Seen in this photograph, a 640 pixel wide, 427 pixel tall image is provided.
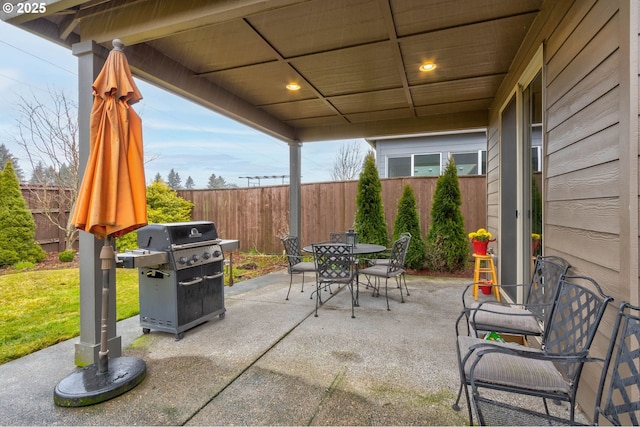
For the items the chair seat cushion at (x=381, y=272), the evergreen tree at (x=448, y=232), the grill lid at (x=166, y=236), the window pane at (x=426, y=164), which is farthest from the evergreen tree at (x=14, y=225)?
the window pane at (x=426, y=164)

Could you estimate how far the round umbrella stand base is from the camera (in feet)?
6.21

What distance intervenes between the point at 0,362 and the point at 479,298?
16.0 ft

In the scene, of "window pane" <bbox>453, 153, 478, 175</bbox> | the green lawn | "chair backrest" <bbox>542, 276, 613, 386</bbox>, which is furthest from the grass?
"window pane" <bbox>453, 153, 478, 175</bbox>

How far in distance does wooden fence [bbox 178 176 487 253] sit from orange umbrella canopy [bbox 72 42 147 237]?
532 cm

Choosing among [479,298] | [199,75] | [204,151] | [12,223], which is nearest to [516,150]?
[479,298]

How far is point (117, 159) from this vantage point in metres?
2.01

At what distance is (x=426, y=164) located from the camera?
31.0ft

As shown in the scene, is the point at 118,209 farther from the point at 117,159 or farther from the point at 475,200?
the point at 475,200

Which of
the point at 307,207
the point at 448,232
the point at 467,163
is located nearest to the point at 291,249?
the point at 448,232

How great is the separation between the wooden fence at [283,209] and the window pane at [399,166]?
297cm

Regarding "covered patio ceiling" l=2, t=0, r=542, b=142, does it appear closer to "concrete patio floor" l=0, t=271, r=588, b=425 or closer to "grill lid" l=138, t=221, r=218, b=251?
"grill lid" l=138, t=221, r=218, b=251

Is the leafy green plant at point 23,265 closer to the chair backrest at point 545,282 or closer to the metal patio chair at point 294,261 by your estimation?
the metal patio chair at point 294,261

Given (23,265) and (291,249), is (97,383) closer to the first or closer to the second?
(291,249)

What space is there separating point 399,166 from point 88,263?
8618 mm
